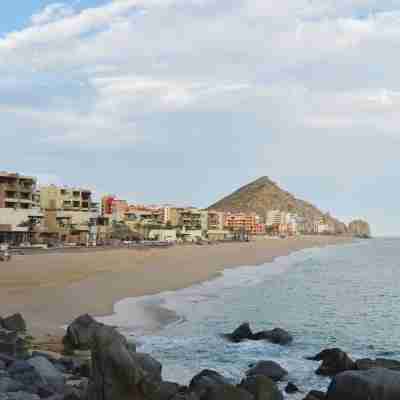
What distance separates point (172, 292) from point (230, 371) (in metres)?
18.8

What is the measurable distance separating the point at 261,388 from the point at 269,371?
9.92 feet

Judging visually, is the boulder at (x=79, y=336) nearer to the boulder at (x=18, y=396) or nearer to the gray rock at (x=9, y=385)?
the gray rock at (x=9, y=385)

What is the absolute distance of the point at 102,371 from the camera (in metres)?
9.22

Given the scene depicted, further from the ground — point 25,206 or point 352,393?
point 25,206

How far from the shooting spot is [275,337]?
1922cm

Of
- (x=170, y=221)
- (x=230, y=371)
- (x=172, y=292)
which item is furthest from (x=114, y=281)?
(x=170, y=221)

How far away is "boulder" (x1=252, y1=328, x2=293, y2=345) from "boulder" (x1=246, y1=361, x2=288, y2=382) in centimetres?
463

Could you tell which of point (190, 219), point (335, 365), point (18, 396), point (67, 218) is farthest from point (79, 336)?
point (190, 219)

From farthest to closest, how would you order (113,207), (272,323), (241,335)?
1. (113,207)
2. (272,323)
3. (241,335)

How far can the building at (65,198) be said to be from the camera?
93.0 meters

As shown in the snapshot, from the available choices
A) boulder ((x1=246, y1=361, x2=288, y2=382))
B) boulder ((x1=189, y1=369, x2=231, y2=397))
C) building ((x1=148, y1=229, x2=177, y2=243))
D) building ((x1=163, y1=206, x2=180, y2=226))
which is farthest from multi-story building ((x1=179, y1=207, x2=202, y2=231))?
boulder ((x1=189, y1=369, x2=231, y2=397))

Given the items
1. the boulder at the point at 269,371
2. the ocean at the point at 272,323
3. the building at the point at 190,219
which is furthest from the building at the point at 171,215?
the boulder at the point at 269,371

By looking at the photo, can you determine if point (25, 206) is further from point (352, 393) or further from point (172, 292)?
point (352, 393)

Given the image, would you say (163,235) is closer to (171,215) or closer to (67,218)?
(171,215)
